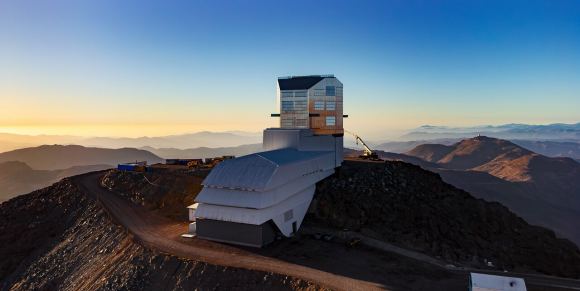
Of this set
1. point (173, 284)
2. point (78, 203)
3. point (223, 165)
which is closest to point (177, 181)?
point (78, 203)

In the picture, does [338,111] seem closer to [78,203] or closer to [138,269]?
[138,269]

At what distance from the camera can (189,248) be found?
39.4 meters

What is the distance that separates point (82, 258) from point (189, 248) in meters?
13.9

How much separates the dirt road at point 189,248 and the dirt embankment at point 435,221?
502 inches

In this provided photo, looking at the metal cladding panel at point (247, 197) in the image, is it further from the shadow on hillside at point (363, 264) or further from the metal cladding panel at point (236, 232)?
the shadow on hillside at point (363, 264)

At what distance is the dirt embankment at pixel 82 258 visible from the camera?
33.6 metres

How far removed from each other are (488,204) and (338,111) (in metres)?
23.3

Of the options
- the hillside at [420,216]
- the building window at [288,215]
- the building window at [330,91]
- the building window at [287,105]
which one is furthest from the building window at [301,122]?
the building window at [288,215]

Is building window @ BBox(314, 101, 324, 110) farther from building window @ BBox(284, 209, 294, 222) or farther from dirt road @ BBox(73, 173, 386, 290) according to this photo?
dirt road @ BBox(73, 173, 386, 290)

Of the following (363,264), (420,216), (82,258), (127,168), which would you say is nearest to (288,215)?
(363,264)

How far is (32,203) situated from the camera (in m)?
59.2

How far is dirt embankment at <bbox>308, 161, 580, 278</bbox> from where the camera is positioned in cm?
4188

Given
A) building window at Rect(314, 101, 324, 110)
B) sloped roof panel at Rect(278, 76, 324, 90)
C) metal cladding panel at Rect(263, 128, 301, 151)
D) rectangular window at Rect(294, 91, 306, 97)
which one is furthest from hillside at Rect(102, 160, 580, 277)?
sloped roof panel at Rect(278, 76, 324, 90)

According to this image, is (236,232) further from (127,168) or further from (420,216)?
(127,168)
